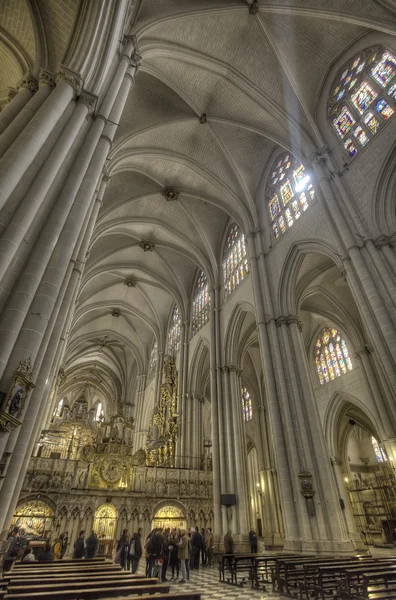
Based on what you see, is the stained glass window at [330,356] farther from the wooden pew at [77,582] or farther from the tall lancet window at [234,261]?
the wooden pew at [77,582]

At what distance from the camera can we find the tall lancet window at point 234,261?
17.8 metres

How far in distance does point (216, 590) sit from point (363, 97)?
15.2 m

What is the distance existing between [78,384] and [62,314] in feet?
112

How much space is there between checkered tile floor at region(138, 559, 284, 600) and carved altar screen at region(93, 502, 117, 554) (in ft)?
18.8

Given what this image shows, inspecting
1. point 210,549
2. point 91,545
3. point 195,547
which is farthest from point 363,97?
point 210,549

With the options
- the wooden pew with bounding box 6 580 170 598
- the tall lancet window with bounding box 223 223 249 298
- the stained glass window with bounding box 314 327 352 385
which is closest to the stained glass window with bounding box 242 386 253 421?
the stained glass window with bounding box 314 327 352 385

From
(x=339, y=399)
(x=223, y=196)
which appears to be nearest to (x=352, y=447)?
(x=339, y=399)

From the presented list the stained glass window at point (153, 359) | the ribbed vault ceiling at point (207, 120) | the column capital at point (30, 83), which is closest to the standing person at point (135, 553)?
the column capital at point (30, 83)

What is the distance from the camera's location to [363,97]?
11945 mm

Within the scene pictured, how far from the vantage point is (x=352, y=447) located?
936 inches

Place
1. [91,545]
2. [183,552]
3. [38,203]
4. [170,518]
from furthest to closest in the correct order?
[170,518] → [91,545] → [183,552] → [38,203]

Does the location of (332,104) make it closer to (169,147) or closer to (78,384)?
(169,147)

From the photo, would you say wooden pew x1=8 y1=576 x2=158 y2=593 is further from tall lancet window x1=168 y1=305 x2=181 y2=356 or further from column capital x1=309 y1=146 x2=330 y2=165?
tall lancet window x1=168 y1=305 x2=181 y2=356

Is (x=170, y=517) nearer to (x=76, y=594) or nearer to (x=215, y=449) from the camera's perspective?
(x=215, y=449)
